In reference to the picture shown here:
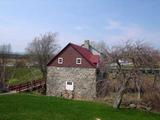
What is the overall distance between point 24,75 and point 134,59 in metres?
38.4

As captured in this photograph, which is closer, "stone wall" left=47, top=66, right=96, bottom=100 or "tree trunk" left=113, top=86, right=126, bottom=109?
"tree trunk" left=113, top=86, right=126, bottom=109

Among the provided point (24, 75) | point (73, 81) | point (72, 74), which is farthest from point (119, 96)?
point (24, 75)

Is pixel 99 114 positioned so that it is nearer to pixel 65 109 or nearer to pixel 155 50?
pixel 65 109

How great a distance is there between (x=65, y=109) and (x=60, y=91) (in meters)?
15.3

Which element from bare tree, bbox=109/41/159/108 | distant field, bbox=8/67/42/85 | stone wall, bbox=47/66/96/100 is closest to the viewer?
bare tree, bbox=109/41/159/108

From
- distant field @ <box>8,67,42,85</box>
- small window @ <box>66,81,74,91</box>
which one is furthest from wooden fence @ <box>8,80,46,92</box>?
distant field @ <box>8,67,42,85</box>

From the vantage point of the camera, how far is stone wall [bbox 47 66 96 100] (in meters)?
33.6

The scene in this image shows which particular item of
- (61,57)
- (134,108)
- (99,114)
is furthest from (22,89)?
(99,114)

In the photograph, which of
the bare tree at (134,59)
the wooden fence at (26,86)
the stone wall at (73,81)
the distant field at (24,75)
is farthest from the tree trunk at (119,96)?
the distant field at (24,75)

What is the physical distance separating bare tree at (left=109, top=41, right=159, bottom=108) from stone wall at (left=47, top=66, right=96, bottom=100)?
11.9 m

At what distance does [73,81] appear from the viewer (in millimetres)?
34625

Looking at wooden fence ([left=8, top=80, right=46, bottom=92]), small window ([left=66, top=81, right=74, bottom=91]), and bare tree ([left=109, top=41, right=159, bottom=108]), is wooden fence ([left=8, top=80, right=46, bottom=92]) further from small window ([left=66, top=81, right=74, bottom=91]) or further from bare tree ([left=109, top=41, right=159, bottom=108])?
bare tree ([left=109, top=41, right=159, bottom=108])

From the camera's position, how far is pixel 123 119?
59.3 ft

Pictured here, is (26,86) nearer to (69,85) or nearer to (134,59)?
(69,85)
